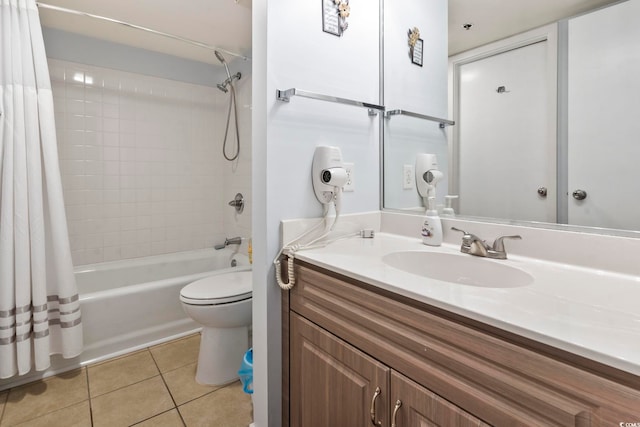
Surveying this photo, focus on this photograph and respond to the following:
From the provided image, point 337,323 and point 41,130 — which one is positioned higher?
point 41,130

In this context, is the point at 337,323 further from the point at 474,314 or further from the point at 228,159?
the point at 228,159

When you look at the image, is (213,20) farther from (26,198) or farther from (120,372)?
(120,372)

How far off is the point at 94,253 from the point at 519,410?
9.00 feet

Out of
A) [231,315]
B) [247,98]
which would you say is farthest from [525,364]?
[247,98]

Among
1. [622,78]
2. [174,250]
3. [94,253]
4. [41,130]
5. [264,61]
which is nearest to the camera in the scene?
[622,78]

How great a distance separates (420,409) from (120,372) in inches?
70.6

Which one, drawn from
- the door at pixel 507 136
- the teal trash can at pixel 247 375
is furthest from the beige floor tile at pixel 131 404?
the door at pixel 507 136

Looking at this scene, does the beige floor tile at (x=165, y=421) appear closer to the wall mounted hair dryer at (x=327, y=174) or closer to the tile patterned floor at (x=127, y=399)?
the tile patterned floor at (x=127, y=399)

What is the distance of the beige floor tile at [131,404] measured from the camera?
1.41m

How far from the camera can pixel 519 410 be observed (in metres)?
0.52

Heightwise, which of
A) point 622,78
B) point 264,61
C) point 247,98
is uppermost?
point 247,98

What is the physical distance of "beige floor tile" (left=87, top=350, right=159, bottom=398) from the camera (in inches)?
64.4

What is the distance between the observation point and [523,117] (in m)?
1.03

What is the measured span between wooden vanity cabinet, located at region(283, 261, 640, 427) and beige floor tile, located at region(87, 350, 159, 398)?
106cm
